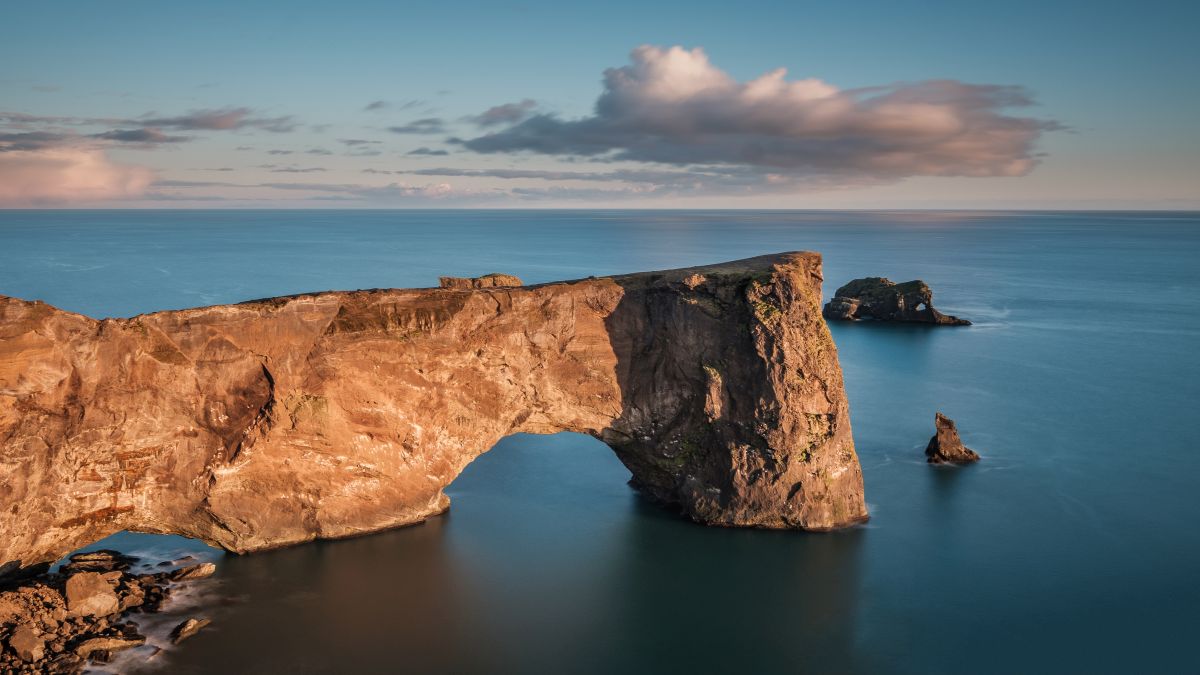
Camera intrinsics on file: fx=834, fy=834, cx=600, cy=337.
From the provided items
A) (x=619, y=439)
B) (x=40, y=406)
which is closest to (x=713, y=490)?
(x=619, y=439)

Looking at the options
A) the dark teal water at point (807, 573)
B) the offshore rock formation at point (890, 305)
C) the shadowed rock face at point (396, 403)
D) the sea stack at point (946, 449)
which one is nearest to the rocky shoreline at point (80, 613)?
the shadowed rock face at point (396, 403)

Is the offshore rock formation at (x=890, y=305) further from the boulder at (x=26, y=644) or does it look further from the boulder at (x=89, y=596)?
the boulder at (x=26, y=644)

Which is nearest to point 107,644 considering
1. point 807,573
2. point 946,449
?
point 807,573

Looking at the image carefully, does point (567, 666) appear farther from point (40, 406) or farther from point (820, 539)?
point (40, 406)

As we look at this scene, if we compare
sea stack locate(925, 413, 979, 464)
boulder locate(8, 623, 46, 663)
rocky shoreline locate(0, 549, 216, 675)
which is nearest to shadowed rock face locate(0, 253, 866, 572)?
rocky shoreline locate(0, 549, 216, 675)

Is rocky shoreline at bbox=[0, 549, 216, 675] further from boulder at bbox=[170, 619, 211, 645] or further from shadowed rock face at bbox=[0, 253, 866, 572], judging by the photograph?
shadowed rock face at bbox=[0, 253, 866, 572]
